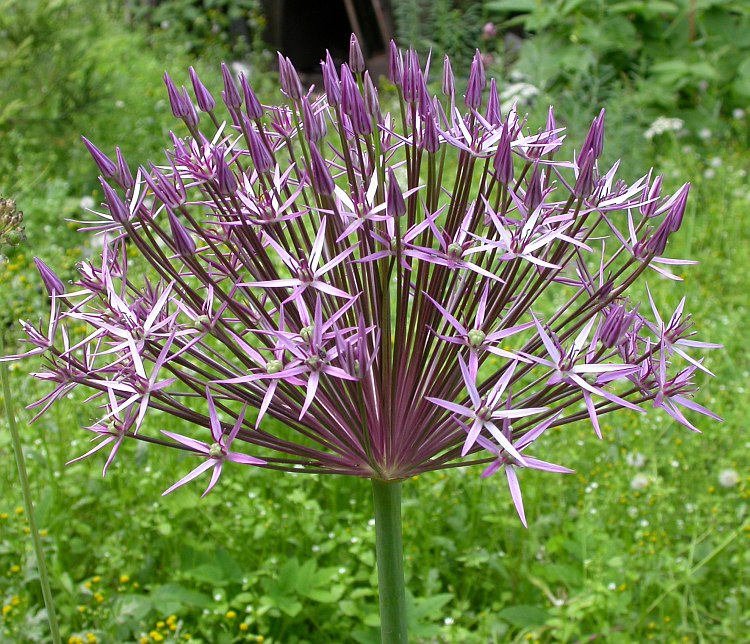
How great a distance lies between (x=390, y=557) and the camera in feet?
5.39

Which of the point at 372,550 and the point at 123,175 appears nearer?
the point at 123,175

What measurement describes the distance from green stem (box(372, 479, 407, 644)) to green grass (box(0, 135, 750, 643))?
89cm

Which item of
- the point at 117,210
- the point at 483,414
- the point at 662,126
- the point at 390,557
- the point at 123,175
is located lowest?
the point at 390,557

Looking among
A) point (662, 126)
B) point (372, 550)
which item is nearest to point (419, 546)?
point (372, 550)

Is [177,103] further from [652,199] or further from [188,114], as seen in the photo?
[652,199]

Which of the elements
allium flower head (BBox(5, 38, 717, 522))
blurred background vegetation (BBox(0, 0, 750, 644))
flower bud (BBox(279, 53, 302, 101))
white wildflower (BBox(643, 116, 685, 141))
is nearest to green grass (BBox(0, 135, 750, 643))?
blurred background vegetation (BBox(0, 0, 750, 644))

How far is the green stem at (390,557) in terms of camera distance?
1.63m

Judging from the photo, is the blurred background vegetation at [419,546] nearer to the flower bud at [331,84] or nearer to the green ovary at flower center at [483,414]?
the flower bud at [331,84]

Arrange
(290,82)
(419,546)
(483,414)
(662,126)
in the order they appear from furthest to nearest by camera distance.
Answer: (662,126) → (419,546) → (290,82) → (483,414)

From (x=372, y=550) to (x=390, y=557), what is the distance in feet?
4.54

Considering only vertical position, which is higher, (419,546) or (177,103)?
(177,103)

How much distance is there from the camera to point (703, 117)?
27.3ft

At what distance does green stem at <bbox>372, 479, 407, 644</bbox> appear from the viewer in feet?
5.33

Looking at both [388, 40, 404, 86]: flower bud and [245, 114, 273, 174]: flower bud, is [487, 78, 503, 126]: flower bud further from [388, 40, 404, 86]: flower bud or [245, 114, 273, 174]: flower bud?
[245, 114, 273, 174]: flower bud
